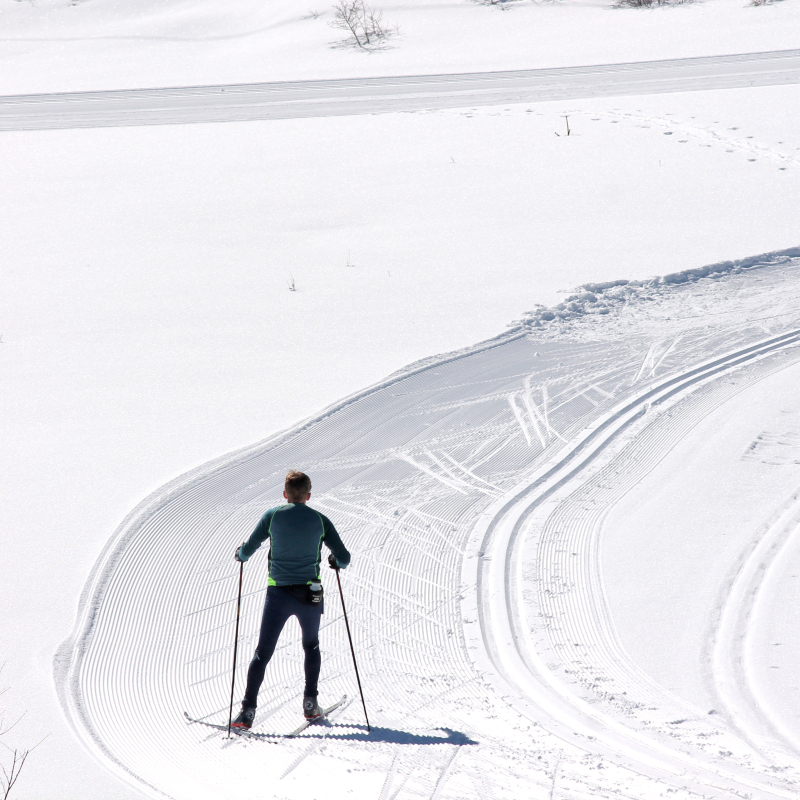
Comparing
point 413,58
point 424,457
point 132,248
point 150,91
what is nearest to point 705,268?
point 424,457

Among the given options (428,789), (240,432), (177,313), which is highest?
(177,313)

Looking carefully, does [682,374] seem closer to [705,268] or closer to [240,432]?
[705,268]

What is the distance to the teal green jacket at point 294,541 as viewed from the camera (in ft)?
14.2

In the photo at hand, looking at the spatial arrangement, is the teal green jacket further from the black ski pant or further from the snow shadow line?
the snow shadow line

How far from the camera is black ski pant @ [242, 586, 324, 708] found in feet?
14.4

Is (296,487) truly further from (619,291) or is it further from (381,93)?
(381,93)

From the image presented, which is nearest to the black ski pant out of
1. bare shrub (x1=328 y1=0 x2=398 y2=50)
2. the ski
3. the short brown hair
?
the ski

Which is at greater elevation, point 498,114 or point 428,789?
point 498,114

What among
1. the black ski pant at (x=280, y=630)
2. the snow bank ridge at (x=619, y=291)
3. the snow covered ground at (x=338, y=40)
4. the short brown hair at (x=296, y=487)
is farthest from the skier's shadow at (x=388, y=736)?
the snow covered ground at (x=338, y=40)

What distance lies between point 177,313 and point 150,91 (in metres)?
11.1

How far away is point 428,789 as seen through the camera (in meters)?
3.91

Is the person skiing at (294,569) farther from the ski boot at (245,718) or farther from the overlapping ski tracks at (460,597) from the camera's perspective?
the overlapping ski tracks at (460,597)

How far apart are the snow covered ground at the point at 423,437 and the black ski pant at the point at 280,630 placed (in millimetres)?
277

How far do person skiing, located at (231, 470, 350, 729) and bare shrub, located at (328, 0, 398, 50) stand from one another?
1944 cm
